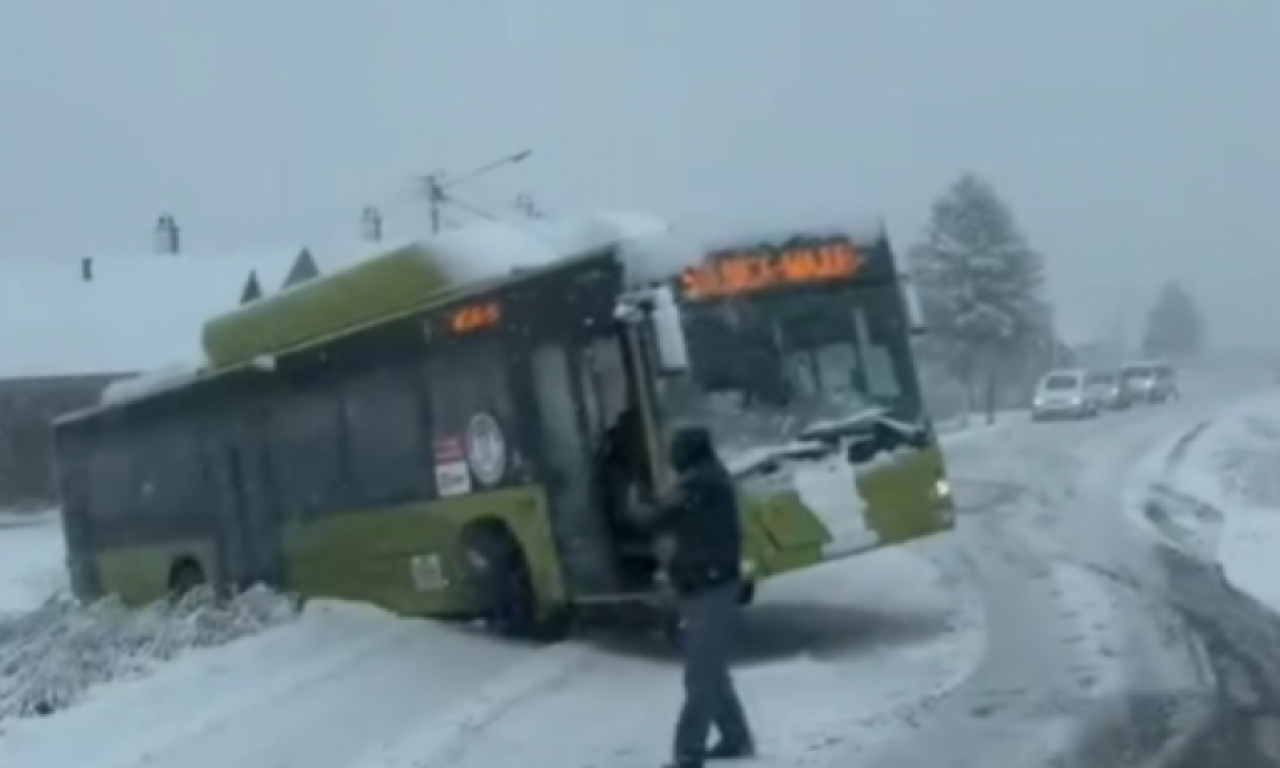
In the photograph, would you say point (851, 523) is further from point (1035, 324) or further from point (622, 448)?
point (1035, 324)

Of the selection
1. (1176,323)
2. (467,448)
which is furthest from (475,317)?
(1176,323)

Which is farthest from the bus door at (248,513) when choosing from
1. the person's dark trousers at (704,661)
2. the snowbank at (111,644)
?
the person's dark trousers at (704,661)

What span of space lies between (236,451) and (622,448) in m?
7.14

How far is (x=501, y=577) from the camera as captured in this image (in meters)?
16.9

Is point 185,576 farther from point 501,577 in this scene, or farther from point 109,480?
point 501,577

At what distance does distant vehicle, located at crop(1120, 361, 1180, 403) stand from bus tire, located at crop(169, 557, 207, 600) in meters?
51.3

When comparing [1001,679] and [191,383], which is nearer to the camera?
[1001,679]

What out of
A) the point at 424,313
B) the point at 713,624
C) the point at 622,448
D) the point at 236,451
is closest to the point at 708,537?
the point at 713,624

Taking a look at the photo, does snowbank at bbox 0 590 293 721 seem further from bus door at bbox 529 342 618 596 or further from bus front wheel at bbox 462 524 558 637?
bus door at bbox 529 342 618 596

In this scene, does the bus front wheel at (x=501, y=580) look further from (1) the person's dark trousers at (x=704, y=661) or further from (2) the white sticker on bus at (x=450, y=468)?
(1) the person's dark trousers at (x=704, y=661)

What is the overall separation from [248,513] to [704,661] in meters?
11.5

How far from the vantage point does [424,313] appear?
1762 centimetres

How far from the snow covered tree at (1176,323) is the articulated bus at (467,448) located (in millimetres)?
142437

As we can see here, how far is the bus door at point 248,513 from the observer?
21016mm
